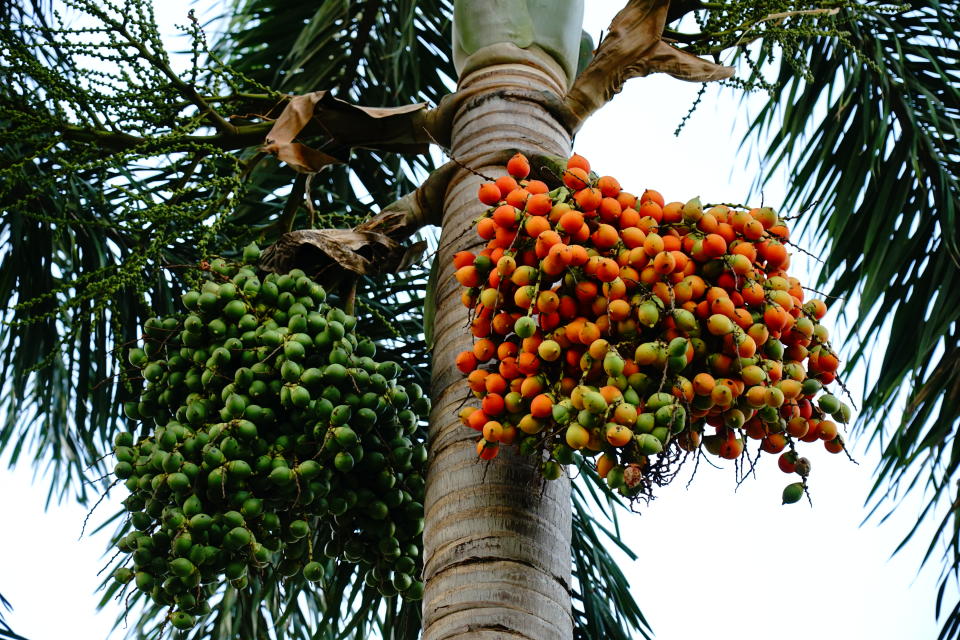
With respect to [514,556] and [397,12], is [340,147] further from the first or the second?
[397,12]

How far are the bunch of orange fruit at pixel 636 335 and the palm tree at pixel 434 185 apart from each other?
191mm

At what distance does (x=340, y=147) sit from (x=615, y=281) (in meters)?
1.08

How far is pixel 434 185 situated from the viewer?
7.53 ft

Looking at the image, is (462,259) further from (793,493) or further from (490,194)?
(793,493)

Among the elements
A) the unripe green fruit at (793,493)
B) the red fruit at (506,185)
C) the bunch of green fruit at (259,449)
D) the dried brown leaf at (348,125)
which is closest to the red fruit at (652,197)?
the red fruit at (506,185)

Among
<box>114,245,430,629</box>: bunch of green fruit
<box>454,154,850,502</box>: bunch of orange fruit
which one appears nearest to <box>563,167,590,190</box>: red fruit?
<box>454,154,850,502</box>: bunch of orange fruit

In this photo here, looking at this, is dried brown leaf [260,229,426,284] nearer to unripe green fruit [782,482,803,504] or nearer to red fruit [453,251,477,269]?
red fruit [453,251,477,269]

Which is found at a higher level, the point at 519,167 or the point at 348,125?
the point at 348,125

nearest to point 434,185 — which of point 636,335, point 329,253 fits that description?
point 329,253

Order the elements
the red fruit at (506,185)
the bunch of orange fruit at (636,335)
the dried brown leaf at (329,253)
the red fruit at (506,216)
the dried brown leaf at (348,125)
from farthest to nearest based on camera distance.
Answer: the dried brown leaf at (348,125) → the dried brown leaf at (329,253) → the red fruit at (506,185) → the red fruit at (506,216) → the bunch of orange fruit at (636,335)

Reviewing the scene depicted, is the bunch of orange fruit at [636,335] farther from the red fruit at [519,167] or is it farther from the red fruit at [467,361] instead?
the red fruit at [519,167]

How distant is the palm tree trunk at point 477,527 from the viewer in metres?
1.62

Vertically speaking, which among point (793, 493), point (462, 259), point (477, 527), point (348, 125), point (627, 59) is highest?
point (627, 59)

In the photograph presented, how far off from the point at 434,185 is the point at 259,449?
70 cm
